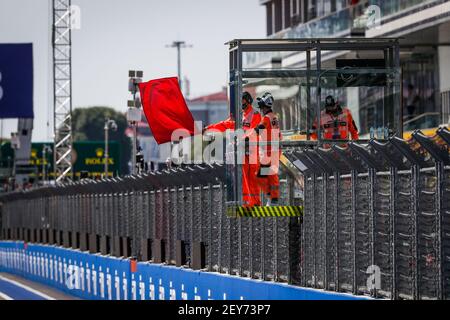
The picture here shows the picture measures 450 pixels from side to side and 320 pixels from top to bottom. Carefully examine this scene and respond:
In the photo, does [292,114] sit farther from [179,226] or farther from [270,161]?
[179,226]

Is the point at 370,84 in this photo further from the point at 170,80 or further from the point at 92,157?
the point at 92,157

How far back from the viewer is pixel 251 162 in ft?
62.4

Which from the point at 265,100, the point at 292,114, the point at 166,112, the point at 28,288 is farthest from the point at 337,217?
the point at 28,288

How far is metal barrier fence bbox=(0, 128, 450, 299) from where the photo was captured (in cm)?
1352

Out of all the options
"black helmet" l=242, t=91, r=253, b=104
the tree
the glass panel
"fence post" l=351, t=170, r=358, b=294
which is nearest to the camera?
"fence post" l=351, t=170, r=358, b=294

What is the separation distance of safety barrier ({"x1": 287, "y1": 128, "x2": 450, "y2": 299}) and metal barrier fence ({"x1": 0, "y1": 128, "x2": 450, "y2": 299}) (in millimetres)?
10

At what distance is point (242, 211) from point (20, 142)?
2344 inches

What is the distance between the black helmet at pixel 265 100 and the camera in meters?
18.6

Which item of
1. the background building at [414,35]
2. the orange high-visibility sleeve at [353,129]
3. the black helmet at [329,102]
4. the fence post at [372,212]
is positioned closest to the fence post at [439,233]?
the fence post at [372,212]

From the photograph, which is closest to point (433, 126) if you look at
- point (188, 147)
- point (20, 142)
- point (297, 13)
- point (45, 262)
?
point (45, 262)

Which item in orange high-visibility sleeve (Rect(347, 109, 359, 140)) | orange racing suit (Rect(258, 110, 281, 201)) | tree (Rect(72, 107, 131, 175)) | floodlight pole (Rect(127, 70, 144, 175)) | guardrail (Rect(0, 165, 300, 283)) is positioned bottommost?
guardrail (Rect(0, 165, 300, 283))

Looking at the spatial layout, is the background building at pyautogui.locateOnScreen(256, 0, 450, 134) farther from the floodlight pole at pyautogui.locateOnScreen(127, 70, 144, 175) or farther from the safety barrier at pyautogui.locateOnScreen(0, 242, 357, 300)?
the safety barrier at pyautogui.locateOnScreen(0, 242, 357, 300)

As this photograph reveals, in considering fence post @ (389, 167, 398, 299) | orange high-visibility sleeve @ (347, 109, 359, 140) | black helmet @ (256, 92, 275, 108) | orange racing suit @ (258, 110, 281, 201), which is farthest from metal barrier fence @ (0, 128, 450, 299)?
orange high-visibility sleeve @ (347, 109, 359, 140)

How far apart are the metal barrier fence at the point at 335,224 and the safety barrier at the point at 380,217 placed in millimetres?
10
